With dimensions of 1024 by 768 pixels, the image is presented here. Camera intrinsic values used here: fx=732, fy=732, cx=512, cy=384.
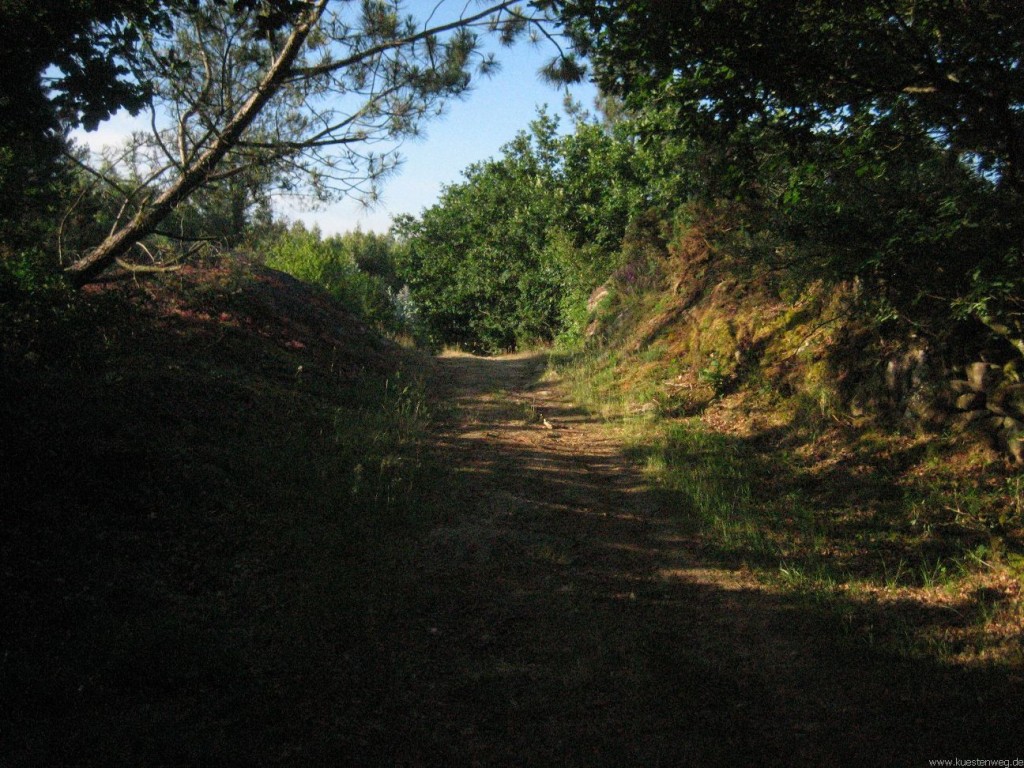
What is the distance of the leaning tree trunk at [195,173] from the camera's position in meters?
7.05

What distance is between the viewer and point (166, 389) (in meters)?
7.12

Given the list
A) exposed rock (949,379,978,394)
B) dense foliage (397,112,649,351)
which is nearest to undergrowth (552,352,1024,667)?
exposed rock (949,379,978,394)

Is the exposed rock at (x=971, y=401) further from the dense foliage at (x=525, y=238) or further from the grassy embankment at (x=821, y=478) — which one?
the dense foliage at (x=525, y=238)

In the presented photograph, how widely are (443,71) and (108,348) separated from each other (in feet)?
15.3

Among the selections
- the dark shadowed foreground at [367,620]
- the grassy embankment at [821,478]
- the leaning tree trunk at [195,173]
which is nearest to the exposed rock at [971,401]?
the grassy embankment at [821,478]

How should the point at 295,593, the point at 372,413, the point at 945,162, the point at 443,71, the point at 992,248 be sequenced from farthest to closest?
the point at 372,413 < the point at 443,71 < the point at 945,162 < the point at 992,248 < the point at 295,593

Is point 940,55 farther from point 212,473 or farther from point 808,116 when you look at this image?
point 212,473

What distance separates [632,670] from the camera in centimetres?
412

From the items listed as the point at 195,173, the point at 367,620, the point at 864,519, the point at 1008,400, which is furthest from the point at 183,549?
the point at 1008,400

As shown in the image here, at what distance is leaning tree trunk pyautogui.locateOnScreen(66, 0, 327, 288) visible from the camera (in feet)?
23.1

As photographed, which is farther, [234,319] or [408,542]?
[234,319]

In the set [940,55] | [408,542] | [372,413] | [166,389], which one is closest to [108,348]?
[166,389]

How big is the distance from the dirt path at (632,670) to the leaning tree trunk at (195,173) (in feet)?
13.6

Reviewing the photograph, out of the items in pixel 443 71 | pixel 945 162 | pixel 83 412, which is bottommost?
pixel 83 412
